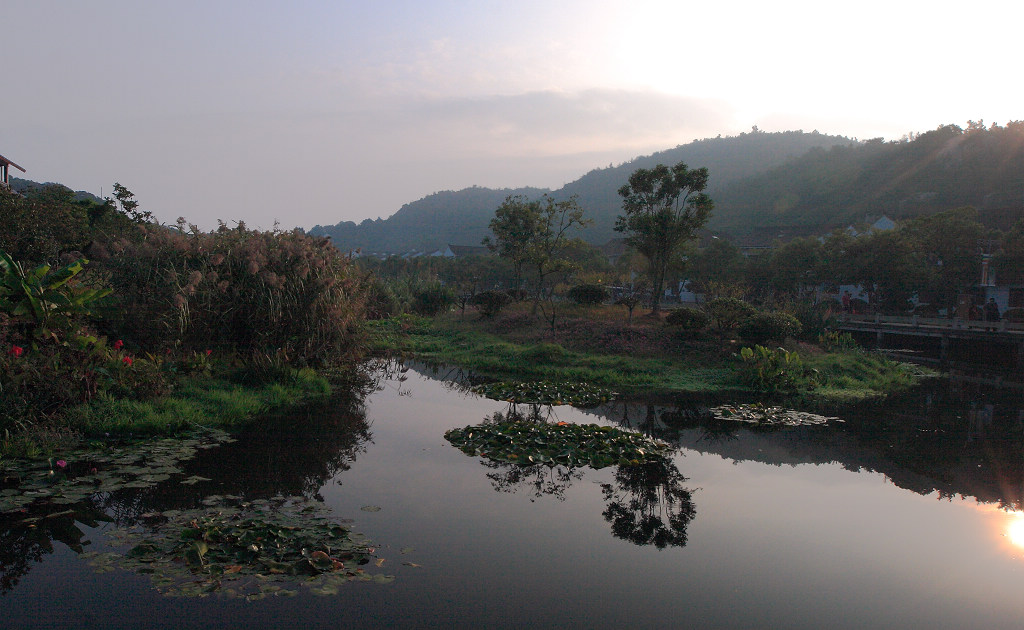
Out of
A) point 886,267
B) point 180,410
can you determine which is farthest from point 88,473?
point 886,267

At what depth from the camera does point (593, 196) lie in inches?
4390

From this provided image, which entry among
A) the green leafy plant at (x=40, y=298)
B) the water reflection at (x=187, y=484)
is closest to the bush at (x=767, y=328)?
the water reflection at (x=187, y=484)

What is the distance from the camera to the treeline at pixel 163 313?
8.16 m

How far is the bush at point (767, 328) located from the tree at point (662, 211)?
6073mm

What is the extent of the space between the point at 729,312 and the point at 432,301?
52.9 feet

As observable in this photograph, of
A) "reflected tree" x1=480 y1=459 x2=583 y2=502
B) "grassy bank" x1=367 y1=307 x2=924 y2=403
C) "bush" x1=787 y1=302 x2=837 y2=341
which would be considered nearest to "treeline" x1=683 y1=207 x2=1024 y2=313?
"bush" x1=787 y1=302 x2=837 y2=341

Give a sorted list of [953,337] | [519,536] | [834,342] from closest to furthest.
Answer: [519,536], [834,342], [953,337]

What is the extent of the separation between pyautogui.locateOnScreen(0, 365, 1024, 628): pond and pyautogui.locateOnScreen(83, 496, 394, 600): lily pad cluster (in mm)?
20

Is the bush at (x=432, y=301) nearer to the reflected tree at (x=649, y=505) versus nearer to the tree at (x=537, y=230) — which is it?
the tree at (x=537, y=230)

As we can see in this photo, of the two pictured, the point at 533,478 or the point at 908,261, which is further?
the point at 908,261

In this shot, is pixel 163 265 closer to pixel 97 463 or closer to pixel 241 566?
pixel 97 463

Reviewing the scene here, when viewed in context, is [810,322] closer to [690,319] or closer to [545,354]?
[690,319]

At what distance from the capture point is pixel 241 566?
4.83m

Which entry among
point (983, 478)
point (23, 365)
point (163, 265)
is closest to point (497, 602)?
point (23, 365)
